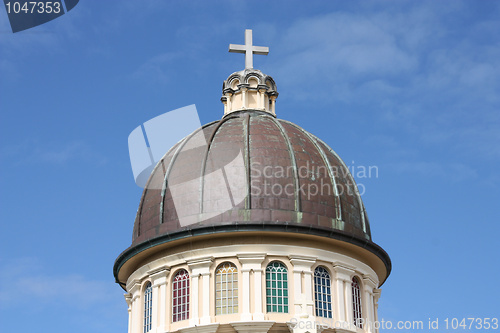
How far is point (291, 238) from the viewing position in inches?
1494

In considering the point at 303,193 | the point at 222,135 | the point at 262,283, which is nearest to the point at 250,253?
the point at 262,283

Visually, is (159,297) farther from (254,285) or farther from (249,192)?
(249,192)

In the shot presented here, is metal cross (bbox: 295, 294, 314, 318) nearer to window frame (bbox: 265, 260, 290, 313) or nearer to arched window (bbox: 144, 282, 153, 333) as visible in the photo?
window frame (bbox: 265, 260, 290, 313)

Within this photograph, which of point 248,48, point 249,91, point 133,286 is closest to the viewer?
point 133,286

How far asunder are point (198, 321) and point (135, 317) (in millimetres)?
4429

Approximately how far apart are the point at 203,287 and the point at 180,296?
140 cm

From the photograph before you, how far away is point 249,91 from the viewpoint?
1780 inches

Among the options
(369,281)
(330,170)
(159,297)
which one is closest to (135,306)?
(159,297)

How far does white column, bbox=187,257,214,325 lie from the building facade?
0.04m

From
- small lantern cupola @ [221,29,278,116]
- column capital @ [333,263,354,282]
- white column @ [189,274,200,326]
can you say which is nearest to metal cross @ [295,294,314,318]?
column capital @ [333,263,354,282]

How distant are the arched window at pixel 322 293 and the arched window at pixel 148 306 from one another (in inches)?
289

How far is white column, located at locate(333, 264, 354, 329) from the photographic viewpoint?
124 ft

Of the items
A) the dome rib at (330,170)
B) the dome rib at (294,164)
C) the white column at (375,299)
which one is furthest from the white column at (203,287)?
the white column at (375,299)

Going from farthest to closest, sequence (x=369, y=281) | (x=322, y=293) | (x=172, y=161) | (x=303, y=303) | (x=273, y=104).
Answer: (x=273, y=104), (x=172, y=161), (x=369, y=281), (x=322, y=293), (x=303, y=303)
